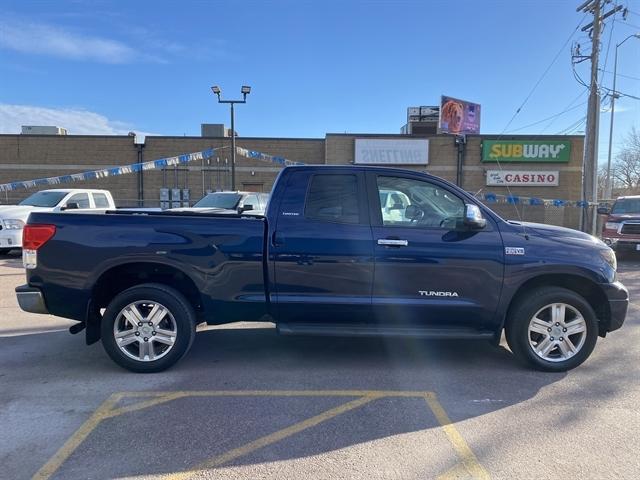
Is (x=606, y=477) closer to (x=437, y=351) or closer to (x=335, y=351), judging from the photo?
(x=437, y=351)

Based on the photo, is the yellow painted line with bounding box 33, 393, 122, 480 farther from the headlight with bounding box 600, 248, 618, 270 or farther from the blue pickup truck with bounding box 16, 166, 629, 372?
the headlight with bounding box 600, 248, 618, 270

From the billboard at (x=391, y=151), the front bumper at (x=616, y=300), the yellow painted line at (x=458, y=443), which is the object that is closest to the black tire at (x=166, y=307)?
the yellow painted line at (x=458, y=443)

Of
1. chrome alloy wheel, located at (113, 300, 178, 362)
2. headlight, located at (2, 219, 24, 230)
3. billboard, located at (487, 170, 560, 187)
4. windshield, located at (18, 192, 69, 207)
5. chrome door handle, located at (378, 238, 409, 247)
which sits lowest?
chrome alloy wheel, located at (113, 300, 178, 362)

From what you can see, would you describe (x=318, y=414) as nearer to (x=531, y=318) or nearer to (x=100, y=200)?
(x=531, y=318)

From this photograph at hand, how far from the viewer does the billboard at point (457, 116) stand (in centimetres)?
3080

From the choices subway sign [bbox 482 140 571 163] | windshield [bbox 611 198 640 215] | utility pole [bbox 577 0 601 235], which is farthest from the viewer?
subway sign [bbox 482 140 571 163]

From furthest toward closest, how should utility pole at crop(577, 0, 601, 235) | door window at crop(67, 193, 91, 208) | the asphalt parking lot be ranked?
utility pole at crop(577, 0, 601, 235)
door window at crop(67, 193, 91, 208)
the asphalt parking lot

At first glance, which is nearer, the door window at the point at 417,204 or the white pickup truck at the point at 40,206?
the door window at the point at 417,204

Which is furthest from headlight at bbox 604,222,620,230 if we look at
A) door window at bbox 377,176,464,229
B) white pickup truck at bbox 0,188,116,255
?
white pickup truck at bbox 0,188,116,255

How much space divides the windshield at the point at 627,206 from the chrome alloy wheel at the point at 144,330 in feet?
47.4

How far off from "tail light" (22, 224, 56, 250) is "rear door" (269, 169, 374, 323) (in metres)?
2.07

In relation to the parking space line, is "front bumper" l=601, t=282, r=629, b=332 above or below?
above

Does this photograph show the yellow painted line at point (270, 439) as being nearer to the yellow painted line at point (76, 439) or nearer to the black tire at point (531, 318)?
the yellow painted line at point (76, 439)

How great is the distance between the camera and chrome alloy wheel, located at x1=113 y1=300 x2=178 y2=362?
4477mm
